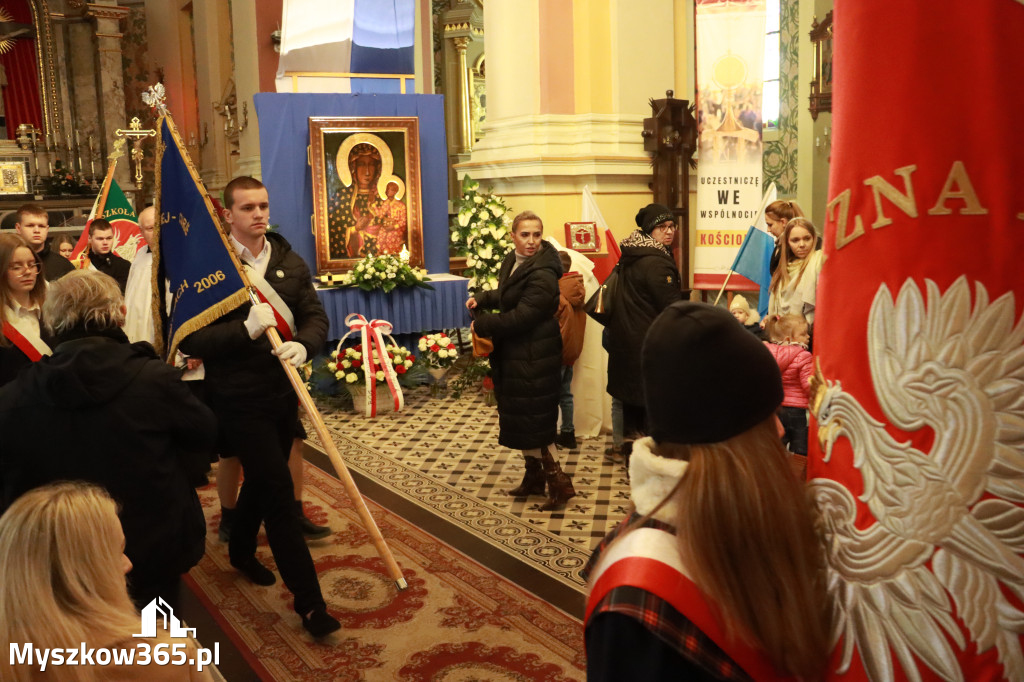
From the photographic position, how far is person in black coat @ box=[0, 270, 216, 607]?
2.88 m

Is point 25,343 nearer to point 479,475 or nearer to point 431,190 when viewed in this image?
point 479,475

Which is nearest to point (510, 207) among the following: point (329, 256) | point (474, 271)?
point (474, 271)

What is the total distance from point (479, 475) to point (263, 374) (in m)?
2.67

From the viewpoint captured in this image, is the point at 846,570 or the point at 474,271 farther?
the point at 474,271

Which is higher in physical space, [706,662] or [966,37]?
[966,37]

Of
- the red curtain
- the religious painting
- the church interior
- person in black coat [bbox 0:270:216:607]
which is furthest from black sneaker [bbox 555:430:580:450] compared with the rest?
the red curtain

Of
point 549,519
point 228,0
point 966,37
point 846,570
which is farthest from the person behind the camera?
point 228,0

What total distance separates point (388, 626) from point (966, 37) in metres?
3.56

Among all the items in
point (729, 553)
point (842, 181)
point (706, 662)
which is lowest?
point (706, 662)

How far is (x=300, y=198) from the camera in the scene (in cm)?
945

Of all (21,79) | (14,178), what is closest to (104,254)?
(14,178)

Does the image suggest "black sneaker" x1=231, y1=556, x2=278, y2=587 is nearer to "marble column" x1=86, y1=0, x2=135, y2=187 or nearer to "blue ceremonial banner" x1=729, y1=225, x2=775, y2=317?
"blue ceremonial banner" x1=729, y1=225, x2=775, y2=317

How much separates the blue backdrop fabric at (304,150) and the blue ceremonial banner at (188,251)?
515 centimetres

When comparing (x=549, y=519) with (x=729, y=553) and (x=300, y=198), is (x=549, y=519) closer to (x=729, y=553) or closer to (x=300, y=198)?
(x=729, y=553)
